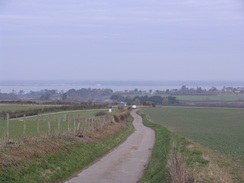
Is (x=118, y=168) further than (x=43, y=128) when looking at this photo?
No

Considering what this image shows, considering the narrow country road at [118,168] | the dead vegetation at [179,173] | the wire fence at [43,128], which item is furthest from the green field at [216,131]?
the wire fence at [43,128]

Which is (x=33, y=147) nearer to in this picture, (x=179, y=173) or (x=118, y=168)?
(x=118, y=168)

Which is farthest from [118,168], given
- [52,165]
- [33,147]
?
[33,147]

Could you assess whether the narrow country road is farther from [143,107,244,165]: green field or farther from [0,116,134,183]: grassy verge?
[143,107,244,165]: green field

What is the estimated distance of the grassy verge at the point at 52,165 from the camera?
47.3 ft

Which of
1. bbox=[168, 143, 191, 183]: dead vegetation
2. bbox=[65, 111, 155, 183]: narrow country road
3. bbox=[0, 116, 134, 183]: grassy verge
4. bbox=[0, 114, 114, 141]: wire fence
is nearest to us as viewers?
bbox=[168, 143, 191, 183]: dead vegetation

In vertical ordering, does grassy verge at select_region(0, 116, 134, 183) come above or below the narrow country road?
above

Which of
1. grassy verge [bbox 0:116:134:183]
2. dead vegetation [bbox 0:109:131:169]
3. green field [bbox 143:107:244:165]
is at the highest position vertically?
dead vegetation [bbox 0:109:131:169]

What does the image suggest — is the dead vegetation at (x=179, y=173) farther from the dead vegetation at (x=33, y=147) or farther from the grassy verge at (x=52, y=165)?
the dead vegetation at (x=33, y=147)

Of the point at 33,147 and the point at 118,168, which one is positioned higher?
the point at 33,147

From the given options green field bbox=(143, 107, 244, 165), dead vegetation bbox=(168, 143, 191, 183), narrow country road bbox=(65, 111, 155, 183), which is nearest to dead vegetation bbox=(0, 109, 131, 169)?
narrow country road bbox=(65, 111, 155, 183)

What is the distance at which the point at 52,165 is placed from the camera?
1719cm

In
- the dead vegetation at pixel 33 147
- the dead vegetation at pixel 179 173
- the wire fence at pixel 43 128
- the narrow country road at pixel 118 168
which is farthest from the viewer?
the wire fence at pixel 43 128

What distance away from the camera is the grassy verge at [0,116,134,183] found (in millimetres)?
14406
